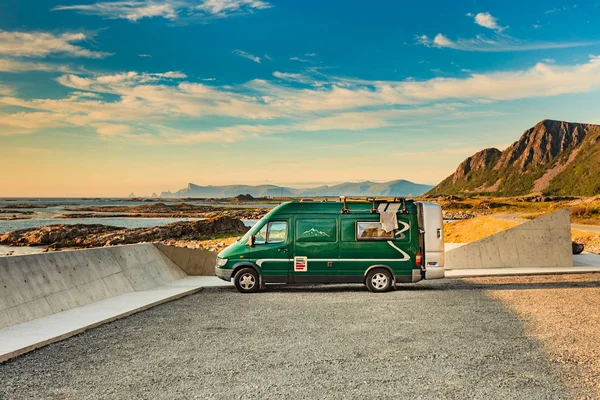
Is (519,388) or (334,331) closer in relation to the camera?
(519,388)

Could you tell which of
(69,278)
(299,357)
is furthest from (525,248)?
(69,278)

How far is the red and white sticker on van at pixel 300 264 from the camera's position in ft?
50.7

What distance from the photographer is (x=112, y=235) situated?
224ft

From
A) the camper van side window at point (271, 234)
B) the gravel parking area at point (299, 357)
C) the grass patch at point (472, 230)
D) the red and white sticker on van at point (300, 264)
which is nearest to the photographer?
the gravel parking area at point (299, 357)

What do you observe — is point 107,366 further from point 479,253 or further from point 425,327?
point 479,253

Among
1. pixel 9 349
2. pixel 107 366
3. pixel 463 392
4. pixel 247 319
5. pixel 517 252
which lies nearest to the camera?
pixel 463 392

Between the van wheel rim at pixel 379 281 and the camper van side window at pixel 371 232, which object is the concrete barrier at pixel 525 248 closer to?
the van wheel rim at pixel 379 281

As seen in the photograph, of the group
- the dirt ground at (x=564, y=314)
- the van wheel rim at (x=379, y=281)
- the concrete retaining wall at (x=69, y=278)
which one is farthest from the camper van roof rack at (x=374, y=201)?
the concrete retaining wall at (x=69, y=278)

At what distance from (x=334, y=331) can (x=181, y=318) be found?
3434 millimetres

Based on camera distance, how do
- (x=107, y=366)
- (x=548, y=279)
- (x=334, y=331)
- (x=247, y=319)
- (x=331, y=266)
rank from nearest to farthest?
(x=107, y=366)
(x=334, y=331)
(x=247, y=319)
(x=331, y=266)
(x=548, y=279)

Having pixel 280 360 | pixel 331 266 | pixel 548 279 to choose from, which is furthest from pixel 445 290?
pixel 280 360

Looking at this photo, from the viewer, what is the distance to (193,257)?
1975cm

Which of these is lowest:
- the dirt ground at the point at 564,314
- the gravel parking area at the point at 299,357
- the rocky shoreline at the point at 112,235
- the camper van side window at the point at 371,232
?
the rocky shoreline at the point at 112,235

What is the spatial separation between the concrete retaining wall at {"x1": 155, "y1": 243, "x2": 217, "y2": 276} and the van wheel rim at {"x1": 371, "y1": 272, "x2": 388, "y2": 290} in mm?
7265
